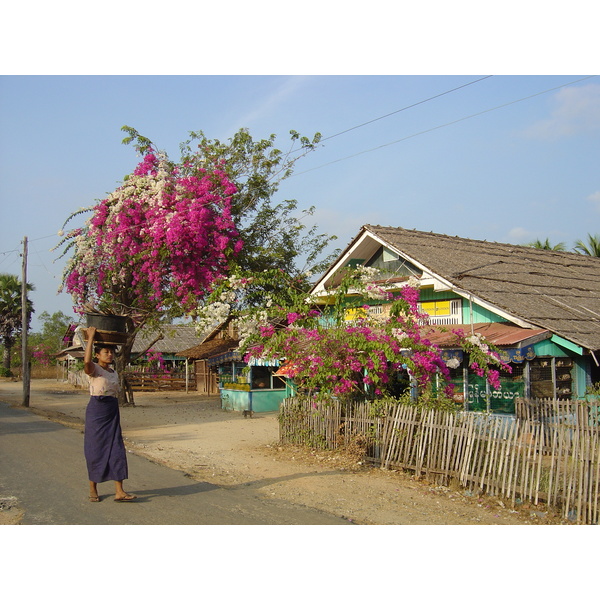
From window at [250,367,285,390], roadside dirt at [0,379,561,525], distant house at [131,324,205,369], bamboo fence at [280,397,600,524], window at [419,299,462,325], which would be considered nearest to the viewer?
bamboo fence at [280,397,600,524]

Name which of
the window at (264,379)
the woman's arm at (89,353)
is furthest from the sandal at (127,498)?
the window at (264,379)

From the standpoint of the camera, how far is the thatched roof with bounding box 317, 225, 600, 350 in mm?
12891

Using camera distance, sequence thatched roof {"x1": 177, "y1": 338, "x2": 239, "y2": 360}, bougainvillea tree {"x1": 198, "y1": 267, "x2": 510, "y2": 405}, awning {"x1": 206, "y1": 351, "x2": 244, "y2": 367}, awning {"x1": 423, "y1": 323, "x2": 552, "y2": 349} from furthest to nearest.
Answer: thatched roof {"x1": 177, "y1": 338, "x2": 239, "y2": 360}
awning {"x1": 206, "y1": 351, "x2": 244, "y2": 367}
awning {"x1": 423, "y1": 323, "x2": 552, "y2": 349}
bougainvillea tree {"x1": 198, "y1": 267, "x2": 510, "y2": 405}

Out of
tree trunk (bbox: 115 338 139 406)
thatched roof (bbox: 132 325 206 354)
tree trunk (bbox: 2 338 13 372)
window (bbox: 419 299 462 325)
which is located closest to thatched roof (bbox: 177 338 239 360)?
tree trunk (bbox: 115 338 139 406)

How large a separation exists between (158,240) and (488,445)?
1180 cm

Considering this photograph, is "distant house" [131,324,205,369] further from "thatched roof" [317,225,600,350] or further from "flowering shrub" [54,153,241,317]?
"thatched roof" [317,225,600,350]

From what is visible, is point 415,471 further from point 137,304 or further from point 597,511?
point 137,304

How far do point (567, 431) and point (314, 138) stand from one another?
50.4 feet

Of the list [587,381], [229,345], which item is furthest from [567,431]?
[229,345]

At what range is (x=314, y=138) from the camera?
20.5 metres

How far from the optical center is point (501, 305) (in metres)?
12.9


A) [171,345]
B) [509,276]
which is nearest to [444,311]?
[509,276]

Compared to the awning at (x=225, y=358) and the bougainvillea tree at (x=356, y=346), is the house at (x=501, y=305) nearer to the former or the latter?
the bougainvillea tree at (x=356, y=346)

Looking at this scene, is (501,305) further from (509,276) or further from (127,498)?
(127,498)
